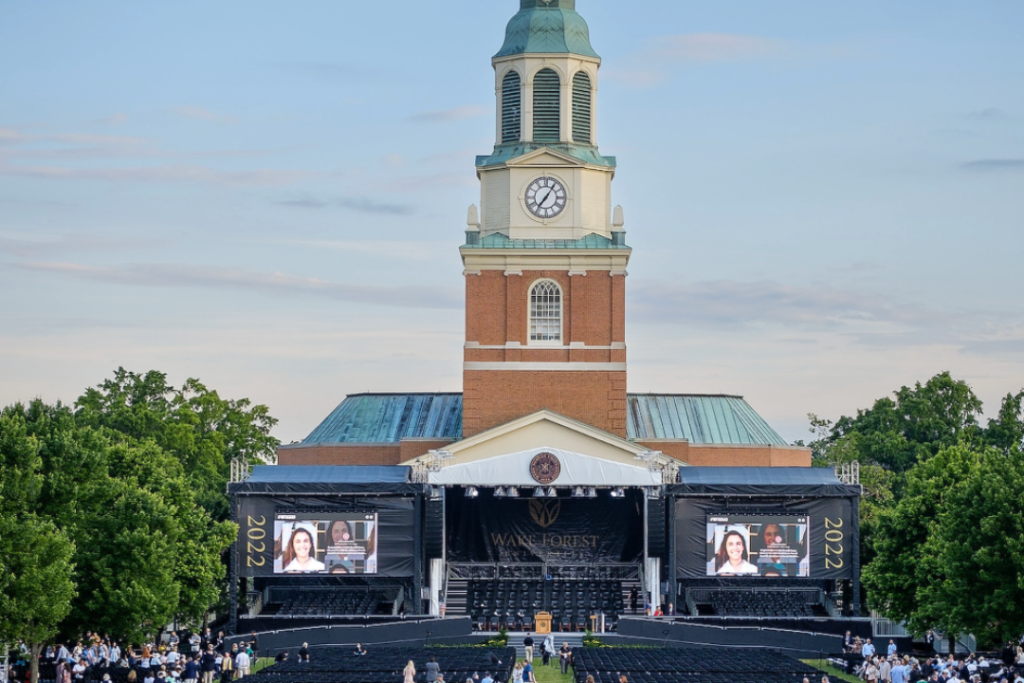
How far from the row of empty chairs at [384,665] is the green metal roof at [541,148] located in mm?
24967

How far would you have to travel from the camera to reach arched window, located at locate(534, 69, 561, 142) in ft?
265

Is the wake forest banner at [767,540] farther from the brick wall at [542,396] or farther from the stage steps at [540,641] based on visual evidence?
the stage steps at [540,641]

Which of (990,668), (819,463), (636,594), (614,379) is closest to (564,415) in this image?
(614,379)

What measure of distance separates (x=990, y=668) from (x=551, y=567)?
1088 inches

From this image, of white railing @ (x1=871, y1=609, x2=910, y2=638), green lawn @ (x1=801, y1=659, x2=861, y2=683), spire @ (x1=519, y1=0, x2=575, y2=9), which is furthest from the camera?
spire @ (x1=519, y1=0, x2=575, y2=9)

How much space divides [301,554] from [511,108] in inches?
856

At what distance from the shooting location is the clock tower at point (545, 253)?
260 feet

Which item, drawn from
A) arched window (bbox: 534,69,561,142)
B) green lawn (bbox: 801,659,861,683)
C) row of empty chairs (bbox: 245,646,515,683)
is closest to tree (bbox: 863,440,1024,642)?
green lawn (bbox: 801,659,861,683)

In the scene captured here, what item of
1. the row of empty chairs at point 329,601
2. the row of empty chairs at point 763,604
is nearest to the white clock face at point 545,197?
the row of empty chairs at point 329,601

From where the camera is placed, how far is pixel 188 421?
97.6 m

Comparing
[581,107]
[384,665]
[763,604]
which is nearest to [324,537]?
[763,604]

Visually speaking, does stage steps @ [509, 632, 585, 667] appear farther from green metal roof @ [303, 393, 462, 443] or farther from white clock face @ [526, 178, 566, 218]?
white clock face @ [526, 178, 566, 218]

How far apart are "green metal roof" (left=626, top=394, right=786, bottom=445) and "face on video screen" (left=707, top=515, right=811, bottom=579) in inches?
382

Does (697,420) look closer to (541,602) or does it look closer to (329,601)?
(541,602)
